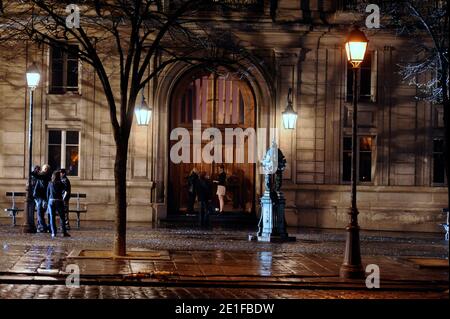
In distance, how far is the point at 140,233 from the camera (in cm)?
2823

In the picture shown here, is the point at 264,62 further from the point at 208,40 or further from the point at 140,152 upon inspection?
the point at 140,152

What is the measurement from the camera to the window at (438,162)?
111 ft

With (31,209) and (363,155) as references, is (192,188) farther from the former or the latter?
(31,209)

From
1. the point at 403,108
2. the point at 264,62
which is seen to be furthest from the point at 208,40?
the point at 403,108

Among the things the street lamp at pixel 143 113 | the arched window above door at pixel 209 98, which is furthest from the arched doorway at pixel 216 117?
the street lamp at pixel 143 113

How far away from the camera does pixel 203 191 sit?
103 ft

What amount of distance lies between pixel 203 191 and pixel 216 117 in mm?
4196

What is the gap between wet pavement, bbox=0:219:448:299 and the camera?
16.5 metres

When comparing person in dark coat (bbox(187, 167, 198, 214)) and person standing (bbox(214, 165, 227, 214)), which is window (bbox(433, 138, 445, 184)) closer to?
person standing (bbox(214, 165, 227, 214))

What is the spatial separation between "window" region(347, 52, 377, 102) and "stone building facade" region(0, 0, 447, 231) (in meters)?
0.09

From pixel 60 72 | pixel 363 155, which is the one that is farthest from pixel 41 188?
pixel 363 155

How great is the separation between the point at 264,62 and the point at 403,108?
202 inches

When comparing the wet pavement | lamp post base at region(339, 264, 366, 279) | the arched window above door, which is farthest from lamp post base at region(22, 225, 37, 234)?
lamp post base at region(339, 264, 366, 279)

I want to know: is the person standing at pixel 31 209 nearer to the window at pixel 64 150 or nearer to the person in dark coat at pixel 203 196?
the window at pixel 64 150
